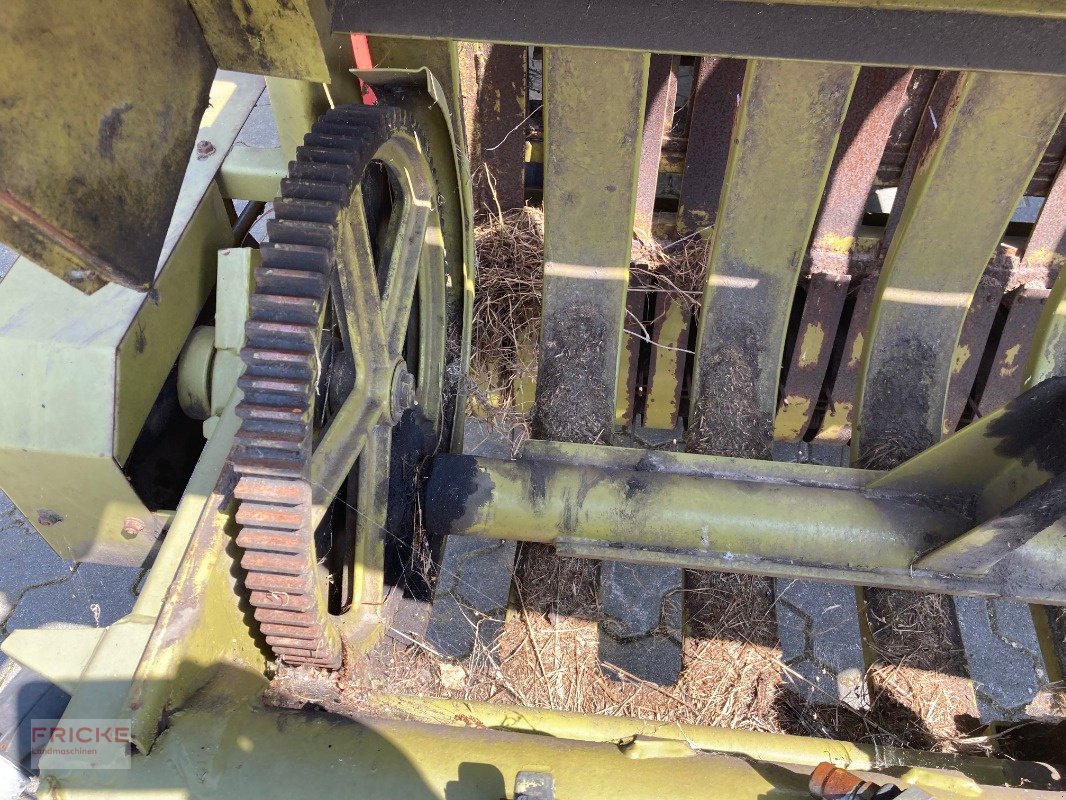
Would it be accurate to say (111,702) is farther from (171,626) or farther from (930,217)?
(930,217)

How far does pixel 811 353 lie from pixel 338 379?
1691mm

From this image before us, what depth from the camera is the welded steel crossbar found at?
1743mm

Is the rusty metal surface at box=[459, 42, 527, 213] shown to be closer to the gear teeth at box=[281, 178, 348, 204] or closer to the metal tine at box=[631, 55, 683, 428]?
the metal tine at box=[631, 55, 683, 428]

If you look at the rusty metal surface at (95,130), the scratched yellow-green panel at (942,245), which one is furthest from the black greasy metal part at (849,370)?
the rusty metal surface at (95,130)

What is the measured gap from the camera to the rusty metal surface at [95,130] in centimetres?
87

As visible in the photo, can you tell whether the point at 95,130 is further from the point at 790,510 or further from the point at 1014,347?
the point at 1014,347

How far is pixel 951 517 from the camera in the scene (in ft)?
5.98

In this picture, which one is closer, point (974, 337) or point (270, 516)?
point (270, 516)

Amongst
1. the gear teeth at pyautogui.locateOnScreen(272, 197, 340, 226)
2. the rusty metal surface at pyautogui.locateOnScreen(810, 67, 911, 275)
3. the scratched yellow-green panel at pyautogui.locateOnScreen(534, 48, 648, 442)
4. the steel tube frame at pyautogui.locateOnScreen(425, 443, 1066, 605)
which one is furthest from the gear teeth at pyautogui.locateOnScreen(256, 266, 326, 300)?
the rusty metal surface at pyautogui.locateOnScreen(810, 67, 911, 275)

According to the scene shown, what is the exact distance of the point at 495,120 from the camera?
8.38 feet

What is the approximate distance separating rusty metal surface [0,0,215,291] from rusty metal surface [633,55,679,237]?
1.59 meters

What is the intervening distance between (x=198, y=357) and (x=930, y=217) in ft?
6.67

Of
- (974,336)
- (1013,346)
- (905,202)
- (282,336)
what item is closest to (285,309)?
(282,336)

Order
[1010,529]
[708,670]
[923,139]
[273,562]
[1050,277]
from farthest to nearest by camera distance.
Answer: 1. [1050,277]
2. [923,139]
3. [708,670]
4. [1010,529]
5. [273,562]
